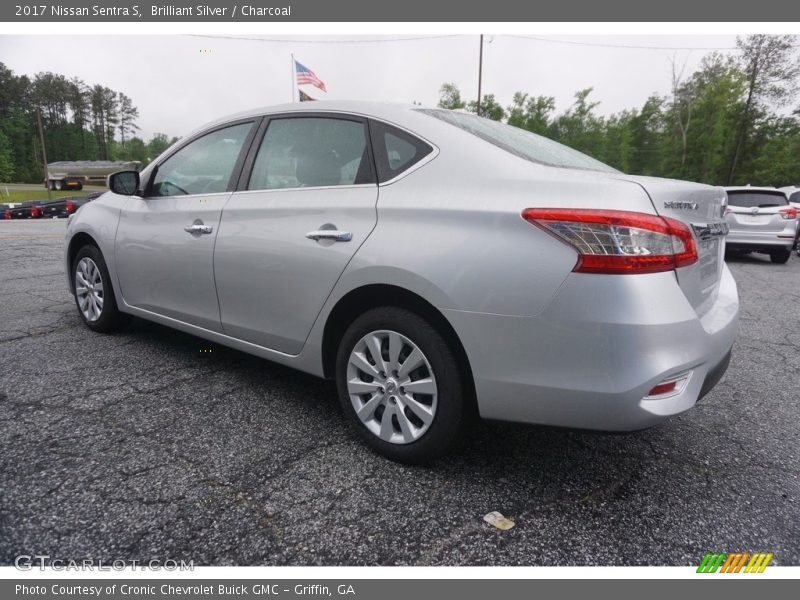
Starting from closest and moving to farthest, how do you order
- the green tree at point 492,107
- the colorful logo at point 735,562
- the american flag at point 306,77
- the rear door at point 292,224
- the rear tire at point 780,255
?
the colorful logo at point 735,562 → the rear door at point 292,224 → the rear tire at point 780,255 → the american flag at point 306,77 → the green tree at point 492,107

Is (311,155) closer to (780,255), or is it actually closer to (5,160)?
(780,255)

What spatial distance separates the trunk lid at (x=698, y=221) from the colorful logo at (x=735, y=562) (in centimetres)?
83

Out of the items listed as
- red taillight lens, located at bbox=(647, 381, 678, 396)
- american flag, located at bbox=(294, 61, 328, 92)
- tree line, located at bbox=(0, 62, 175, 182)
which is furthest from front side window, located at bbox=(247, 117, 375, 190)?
tree line, located at bbox=(0, 62, 175, 182)

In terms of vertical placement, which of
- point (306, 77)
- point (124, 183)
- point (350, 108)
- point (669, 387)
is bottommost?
point (669, 387)

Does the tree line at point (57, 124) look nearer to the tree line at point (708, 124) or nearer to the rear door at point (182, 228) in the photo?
the tree line at point (708, 124)

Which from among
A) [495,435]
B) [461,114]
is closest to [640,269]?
[495,435]

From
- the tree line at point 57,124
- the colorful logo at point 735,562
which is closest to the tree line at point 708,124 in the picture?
the colorful logo at point 735,562

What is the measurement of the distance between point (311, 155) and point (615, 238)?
1565mm

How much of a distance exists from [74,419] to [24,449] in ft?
0.98

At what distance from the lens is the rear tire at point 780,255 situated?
9375 millimetres

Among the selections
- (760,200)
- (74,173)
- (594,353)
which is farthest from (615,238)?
(74,173)

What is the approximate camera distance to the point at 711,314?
6.49ft

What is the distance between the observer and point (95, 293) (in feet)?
12.5
